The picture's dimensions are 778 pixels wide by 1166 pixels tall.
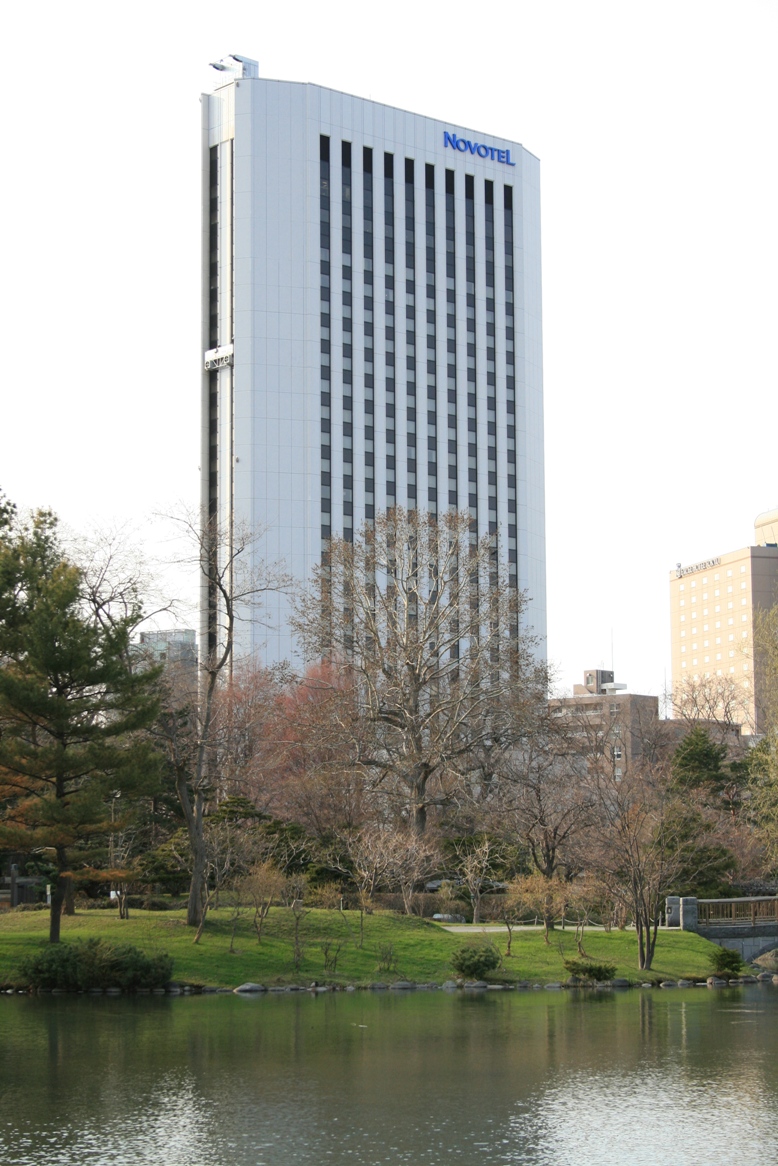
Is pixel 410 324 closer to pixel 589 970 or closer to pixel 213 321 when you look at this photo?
pixel 213 321

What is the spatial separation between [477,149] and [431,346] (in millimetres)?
20609

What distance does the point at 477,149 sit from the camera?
119000mm

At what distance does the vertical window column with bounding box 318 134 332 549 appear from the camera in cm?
10488

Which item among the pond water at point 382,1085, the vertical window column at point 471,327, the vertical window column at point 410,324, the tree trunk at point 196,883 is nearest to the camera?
the pond water at point 382,1085

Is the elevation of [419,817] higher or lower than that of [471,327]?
lower

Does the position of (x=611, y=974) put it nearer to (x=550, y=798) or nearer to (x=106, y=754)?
(x=550, y=798)

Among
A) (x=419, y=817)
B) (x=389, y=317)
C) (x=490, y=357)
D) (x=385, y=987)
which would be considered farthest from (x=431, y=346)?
(x=385, y=987)

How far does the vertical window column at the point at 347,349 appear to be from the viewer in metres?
106

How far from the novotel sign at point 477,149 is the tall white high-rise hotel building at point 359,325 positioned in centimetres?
17

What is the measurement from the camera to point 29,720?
36.7 meters

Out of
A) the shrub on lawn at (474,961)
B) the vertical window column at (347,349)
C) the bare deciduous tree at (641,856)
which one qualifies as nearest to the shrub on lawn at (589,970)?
the shrub on lawn at (474,961)

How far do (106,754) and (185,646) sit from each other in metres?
11.9

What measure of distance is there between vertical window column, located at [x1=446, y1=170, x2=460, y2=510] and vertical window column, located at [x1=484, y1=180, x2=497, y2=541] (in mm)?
3582

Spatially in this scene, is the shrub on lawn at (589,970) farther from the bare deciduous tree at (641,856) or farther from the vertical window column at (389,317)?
the vertical window column at (389,317)
